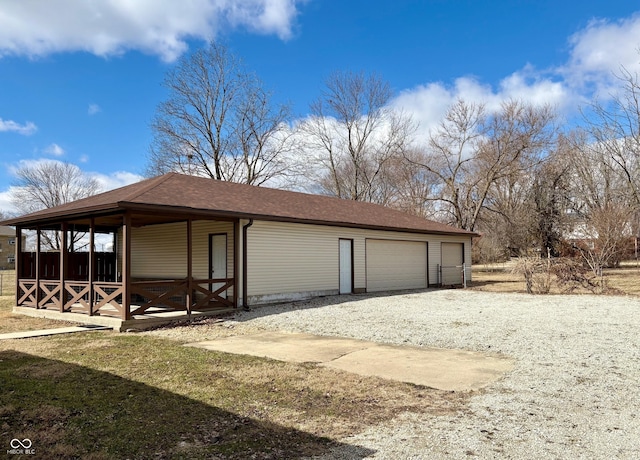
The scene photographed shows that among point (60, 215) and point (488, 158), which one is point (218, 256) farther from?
point (488, 158)

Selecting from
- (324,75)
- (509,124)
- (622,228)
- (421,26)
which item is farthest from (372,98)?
(622,228)

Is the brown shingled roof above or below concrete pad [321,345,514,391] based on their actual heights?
Answer: above

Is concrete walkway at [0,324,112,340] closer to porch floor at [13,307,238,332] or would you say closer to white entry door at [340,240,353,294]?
porch floor at [13,307,238,332]

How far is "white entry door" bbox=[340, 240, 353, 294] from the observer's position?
16.6 metres

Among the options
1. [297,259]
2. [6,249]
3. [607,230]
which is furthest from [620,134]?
[6,249]

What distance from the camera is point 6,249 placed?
48.3 m

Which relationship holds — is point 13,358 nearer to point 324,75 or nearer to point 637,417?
point 637,417

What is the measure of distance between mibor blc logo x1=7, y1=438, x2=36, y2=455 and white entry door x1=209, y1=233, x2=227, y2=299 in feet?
32.0

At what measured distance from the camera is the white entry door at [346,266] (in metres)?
16.6

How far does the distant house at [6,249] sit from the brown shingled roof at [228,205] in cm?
4081

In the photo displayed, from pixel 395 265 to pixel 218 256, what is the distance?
807 centimetres

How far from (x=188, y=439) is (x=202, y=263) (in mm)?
10466

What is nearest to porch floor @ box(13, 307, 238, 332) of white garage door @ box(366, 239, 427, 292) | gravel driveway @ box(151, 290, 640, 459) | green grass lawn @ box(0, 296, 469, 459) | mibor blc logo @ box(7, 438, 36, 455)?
gravel driveway @ box(151, 290, 640, 459)

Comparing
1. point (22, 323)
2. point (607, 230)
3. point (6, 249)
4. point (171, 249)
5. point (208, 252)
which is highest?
point (607, 230)
